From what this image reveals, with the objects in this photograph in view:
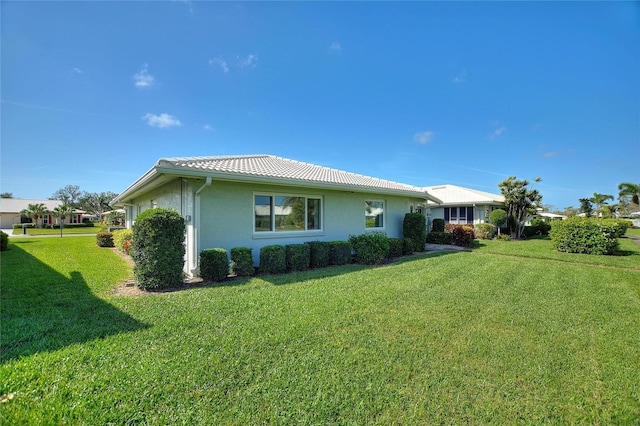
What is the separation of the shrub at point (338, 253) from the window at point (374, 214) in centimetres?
328

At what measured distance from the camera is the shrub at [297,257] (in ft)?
27.8

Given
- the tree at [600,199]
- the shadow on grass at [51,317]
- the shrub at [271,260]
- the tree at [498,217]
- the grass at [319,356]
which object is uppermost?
the tree at [600,199]

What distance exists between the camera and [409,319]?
179 inches

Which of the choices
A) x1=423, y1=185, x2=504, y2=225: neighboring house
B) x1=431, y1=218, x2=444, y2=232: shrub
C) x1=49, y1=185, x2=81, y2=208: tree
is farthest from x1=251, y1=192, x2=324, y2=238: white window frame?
x1=49, y1=185, x2=81, y2=208: tree

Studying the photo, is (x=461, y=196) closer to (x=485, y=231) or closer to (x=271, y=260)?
(x=485, y=231)

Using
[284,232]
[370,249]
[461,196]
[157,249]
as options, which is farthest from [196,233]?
[461,196]

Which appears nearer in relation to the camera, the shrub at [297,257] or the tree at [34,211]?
the shrub at [297,257]

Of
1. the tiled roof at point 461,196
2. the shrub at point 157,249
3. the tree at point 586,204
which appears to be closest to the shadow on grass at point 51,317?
the shrub at point 157,249

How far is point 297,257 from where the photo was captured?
853 centimetres

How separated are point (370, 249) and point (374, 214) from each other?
3652mm

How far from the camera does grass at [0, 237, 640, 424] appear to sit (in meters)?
2.46

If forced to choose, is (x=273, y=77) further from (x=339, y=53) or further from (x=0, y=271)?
(x=0, y=271)

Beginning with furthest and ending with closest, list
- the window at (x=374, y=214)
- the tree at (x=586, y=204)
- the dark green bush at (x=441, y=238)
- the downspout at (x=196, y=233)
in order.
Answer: the tree at (x=586, y=204) → the dark green bush at (x=441, y=238) → the window at (x=374, y=214) → the downspout at (x=196, y=233)

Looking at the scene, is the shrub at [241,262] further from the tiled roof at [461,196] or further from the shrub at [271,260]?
the tiled roof at [461,196]
